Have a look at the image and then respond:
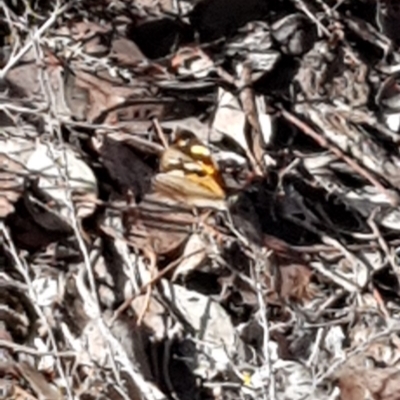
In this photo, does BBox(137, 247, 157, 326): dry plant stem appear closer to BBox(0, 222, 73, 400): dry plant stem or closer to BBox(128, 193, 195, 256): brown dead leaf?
BBox(128, 193, 195, 256): brown dead leaf

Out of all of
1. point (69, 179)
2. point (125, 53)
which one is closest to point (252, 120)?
point (125, 53)

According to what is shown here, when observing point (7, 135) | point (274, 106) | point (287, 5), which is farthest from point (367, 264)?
point (7, 135)

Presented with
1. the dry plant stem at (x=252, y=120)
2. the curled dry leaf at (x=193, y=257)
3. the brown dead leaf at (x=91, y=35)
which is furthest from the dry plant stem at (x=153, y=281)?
the brown dead leaf at (x=91, y=35)

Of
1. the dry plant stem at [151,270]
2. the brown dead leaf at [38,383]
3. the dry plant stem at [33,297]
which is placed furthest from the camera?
the dry plant stem at [151,270]

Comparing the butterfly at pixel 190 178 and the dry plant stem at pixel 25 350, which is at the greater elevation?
the butterfly at pixel 190 178

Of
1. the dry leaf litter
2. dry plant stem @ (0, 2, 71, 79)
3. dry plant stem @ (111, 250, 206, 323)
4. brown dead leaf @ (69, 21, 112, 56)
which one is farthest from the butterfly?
dry plant stem @ (0, 2, 71, 79)

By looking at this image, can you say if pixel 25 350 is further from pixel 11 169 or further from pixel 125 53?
pixel 125 53

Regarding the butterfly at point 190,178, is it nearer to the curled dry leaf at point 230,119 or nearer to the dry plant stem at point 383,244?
the curled dry leaf at point 230,119
